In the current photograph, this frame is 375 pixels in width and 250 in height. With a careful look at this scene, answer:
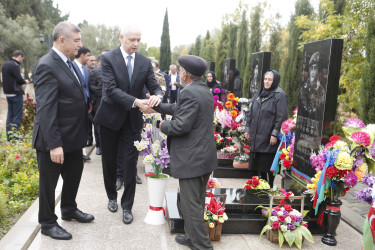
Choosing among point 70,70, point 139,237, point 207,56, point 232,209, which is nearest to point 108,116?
point 70,70

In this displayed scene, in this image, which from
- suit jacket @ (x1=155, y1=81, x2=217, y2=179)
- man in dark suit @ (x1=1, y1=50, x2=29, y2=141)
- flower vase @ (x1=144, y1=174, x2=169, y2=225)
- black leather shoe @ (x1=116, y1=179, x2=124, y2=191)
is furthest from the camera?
man in dark suit @ (x1=1, y1=50, x2=29, y2=141)

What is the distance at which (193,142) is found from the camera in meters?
2.94

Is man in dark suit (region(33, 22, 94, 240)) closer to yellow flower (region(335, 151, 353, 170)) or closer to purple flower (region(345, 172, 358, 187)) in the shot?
yellow flower (region(335, 151, 353, 170))

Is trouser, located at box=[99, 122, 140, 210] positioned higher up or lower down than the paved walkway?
higher up

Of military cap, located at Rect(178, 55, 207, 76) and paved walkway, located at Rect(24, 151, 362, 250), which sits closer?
military cap, located at Rect(178, 55, 207, 76)

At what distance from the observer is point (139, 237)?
3.50 m

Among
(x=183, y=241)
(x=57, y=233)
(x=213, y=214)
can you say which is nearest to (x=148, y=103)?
(x=213, y=214)

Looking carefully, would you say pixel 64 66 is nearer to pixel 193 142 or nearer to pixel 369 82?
pixel 193 142

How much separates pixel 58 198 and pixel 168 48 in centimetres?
3763

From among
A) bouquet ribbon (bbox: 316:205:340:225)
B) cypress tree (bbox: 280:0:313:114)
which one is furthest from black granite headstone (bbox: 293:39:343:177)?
cypress tree (bbox: 280:0:313:114)

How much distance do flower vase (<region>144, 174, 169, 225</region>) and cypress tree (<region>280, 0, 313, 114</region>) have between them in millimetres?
10165

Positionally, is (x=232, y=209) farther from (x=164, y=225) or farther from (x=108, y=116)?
(x=108, y=116)

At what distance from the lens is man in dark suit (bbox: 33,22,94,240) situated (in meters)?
3.11

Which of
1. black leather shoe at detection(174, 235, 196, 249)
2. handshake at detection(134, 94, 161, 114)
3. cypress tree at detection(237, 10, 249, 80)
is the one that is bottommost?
black leather shoe at detection(174, 235, 196, 249)
